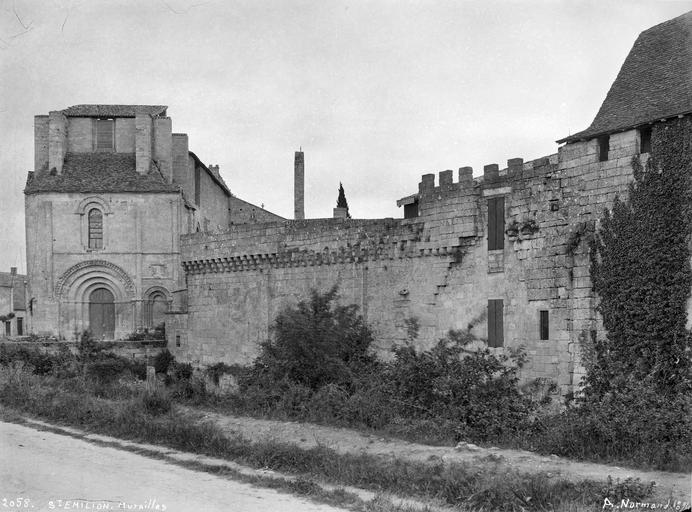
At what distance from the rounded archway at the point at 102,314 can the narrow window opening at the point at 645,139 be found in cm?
2705

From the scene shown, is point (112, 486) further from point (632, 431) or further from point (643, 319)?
point (643, 319)

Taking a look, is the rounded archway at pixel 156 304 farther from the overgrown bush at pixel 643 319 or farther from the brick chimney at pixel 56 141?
the overgrown bush at pixel 643 319

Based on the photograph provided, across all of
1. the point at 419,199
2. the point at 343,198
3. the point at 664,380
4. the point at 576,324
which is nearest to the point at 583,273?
the point at 576,324

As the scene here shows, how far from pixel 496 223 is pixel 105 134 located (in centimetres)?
2541

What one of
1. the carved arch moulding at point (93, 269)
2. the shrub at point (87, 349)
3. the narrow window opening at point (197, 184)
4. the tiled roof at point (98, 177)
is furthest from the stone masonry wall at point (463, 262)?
the narrow window opening at point (197, 184)

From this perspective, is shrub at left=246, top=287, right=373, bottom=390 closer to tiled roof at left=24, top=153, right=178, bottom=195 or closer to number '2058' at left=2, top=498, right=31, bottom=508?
number '2058' at left=2, top=498, right=31, bottom=508

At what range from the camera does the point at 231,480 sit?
10.1 meters

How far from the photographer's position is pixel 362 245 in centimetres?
2038

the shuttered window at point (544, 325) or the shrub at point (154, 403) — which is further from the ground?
the shuttered window at point (544, 325)

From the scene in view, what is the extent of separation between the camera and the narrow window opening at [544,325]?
15.0m

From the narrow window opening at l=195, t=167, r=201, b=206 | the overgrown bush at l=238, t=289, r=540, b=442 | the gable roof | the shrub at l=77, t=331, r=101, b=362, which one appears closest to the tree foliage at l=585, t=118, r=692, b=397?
the overgrown bush at l=238, t=289, r=540, b=442

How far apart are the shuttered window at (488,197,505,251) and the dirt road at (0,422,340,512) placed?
336 inches

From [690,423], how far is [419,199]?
895 centimetres

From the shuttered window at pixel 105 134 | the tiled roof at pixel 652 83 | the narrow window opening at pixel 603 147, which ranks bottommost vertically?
the narrow window opening at pixel 603 147
